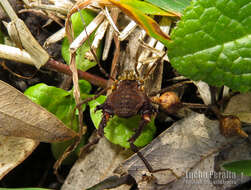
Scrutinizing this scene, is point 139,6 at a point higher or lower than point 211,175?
higher

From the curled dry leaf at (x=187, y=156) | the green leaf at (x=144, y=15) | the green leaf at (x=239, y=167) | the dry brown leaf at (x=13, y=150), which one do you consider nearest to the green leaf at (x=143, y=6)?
the green leaf at (x=144, y=15)

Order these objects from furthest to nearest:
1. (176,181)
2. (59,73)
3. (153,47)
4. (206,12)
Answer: (59,73) → (153,47) → (176,181) → (206,12)

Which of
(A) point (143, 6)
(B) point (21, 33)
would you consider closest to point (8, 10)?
(B) point (21, 33)

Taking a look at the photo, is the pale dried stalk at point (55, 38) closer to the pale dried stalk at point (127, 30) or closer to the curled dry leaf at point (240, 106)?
the pale dried stalk at point (127, 30)

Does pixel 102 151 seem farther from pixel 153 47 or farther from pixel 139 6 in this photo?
pixel 139 6

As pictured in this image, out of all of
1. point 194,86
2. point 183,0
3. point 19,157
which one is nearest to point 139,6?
point 183,0

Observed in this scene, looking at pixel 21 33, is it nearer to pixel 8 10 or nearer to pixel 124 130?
pixel 8 10

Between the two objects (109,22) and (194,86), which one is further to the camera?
(194,86)

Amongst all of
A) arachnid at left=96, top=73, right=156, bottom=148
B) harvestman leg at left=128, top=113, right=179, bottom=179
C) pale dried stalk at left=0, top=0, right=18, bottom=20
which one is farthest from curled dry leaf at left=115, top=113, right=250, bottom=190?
pale dried stalk at left=0, top=0, right=18, bottom=20
